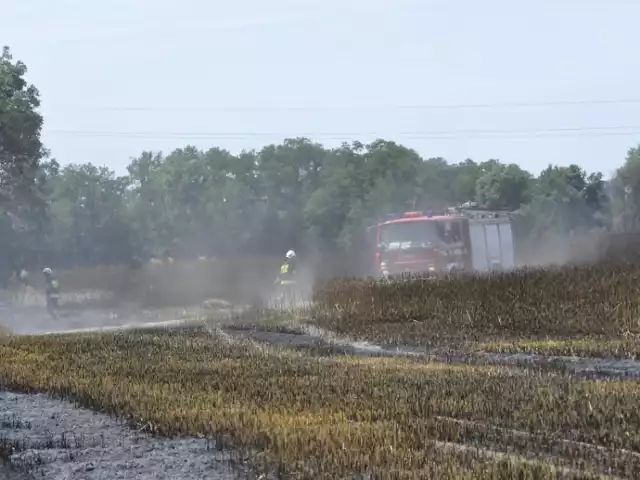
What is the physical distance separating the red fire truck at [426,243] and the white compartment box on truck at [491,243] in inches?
→ 2.7

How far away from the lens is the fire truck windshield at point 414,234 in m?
33.3

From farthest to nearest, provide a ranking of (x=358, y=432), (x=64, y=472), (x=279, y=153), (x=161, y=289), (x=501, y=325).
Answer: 1. (x=279, y=153)
2. (x=161, y=289)
3. (x=501, y=325)
4. (x=358, y=432)
5. (x=64, y=472)

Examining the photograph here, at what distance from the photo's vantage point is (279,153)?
288 ft

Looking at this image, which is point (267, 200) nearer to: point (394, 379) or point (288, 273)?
point (288, 273)

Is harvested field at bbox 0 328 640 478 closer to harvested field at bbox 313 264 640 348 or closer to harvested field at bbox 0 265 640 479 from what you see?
harvested field at bbox 0 265 640 479

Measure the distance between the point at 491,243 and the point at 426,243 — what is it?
19.6 ft

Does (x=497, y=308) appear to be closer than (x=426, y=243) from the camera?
Yes

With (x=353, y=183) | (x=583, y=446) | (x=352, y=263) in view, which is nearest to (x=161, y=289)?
(x=352, y=263)

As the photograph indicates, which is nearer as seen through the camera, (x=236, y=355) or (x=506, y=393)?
(x=506, y=393)

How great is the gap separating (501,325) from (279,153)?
65.9m

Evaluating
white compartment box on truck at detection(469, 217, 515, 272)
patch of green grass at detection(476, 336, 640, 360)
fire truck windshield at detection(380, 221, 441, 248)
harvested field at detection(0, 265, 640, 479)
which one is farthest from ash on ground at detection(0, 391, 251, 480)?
white compartment box on truck at detection(469, 217, 515, 272)

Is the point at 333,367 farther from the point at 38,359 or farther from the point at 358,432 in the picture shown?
the point at 358,432

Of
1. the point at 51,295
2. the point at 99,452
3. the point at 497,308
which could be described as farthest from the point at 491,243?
the point at 99,452

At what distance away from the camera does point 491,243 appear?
38.6 metres
